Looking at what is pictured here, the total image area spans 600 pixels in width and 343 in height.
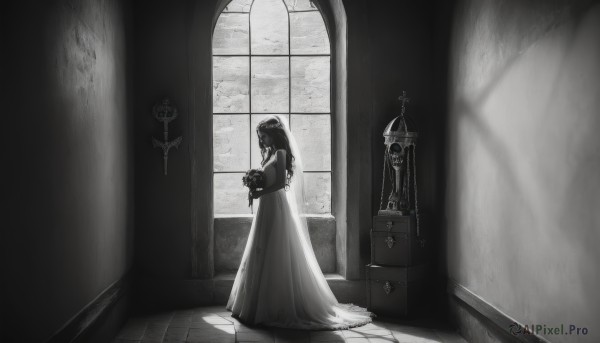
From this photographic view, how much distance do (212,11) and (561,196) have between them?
12.5ft

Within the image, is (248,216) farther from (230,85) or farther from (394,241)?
(394,241)

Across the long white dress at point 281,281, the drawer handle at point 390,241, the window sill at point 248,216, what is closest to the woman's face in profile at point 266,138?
the long white dress at point 281,281

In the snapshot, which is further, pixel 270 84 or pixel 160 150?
pixel 270 84

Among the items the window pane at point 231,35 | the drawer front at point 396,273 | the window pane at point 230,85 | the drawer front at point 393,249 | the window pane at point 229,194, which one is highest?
the window pane at point 231,35

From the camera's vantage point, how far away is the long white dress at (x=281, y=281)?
15.7ft

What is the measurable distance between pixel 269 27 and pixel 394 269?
282cm

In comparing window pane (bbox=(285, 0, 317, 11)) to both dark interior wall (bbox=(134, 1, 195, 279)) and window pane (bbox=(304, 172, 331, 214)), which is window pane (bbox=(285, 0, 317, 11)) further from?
window pane (bbox=(304, 172, 331, 214))

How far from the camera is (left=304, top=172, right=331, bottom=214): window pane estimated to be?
614cm

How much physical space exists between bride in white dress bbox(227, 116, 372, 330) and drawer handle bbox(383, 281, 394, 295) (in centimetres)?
26

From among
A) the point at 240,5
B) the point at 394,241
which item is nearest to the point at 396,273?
the point at 394,241

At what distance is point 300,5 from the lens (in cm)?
612

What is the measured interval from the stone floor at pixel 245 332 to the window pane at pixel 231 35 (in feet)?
8.90

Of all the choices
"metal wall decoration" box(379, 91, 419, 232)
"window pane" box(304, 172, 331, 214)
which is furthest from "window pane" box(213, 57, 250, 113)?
"metal wall decoration" box(379, 91, 419, 232)

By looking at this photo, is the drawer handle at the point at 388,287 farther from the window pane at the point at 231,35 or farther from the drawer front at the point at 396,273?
the window pane at the point at 231,35
